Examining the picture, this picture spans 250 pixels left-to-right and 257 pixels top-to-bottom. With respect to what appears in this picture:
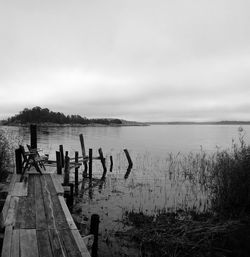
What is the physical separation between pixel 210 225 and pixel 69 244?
535 centimetres

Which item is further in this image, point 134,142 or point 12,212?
point 134,142

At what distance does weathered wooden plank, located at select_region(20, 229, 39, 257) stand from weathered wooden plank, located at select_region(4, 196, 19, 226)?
1.91ft

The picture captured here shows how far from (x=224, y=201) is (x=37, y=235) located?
8.02 metres

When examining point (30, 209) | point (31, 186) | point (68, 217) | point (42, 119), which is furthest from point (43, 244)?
point (42, 119)

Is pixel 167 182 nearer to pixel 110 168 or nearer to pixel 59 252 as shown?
pixel 110 168

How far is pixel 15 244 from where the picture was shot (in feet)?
18.9

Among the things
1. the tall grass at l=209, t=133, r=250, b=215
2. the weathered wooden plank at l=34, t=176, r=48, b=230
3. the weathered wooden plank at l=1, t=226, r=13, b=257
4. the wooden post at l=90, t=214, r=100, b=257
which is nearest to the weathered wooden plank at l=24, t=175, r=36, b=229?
the weathered wooden plank at l=34, t=176, r=48, b=230

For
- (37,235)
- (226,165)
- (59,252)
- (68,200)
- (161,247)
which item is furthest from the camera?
(226,165)

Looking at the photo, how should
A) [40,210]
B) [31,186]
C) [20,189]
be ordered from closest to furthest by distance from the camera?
[40,210] < [20,189] < [31,186]

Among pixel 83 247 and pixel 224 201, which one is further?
pixel 224 201

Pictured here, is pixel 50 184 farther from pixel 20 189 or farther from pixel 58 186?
pixel 20 189

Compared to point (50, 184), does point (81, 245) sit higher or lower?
lower

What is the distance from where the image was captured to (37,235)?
246 inches

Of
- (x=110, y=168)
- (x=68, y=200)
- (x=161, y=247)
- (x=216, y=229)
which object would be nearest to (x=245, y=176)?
(x=216, y=229)
